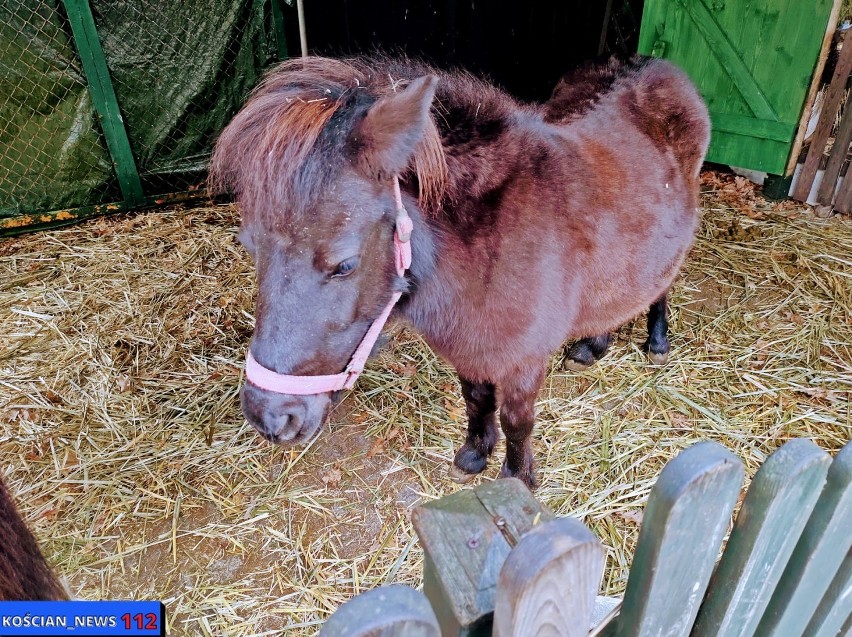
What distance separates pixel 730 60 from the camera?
13.9 ft

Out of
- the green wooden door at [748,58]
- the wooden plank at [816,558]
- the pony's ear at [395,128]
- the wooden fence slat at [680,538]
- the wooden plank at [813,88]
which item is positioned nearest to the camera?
the wooden fence slat at [680,538]

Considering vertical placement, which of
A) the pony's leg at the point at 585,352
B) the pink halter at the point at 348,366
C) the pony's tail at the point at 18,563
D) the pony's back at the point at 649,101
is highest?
the pony's back at the point at 649,101

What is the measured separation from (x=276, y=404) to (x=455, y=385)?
5.39 ft

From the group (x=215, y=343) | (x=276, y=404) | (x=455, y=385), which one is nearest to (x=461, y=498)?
(x=276, y=404)

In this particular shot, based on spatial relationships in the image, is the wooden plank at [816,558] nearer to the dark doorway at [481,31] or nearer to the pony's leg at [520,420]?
the pony's leg at [520,420]

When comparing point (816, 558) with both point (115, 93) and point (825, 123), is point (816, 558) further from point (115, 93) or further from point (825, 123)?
point (115, 93)

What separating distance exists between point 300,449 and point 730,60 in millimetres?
4399

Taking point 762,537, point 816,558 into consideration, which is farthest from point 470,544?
point 816,558

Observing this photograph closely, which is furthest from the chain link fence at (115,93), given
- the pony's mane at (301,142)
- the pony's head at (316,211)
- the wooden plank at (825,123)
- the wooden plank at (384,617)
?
the wooden plank at (384,617)

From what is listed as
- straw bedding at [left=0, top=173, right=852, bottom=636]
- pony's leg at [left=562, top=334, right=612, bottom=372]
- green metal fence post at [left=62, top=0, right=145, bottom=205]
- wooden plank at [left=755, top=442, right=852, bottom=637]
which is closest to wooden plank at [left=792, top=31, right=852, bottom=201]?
straw bedding at [left=0, top=173, right=852, bottom=636]

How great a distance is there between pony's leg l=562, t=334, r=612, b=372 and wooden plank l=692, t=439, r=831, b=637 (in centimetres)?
202

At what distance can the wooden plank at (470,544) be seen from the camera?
729 millimetres

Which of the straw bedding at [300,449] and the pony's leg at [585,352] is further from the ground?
the pony's leg at [585,352]

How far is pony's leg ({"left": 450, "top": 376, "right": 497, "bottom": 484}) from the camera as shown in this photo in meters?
2.36
